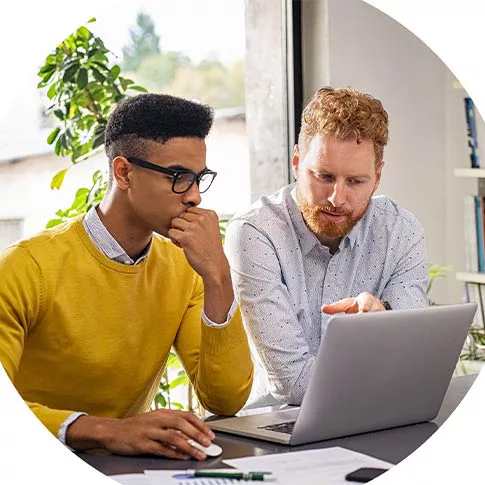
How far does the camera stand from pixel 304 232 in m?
2.24

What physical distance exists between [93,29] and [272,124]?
2.37 ft

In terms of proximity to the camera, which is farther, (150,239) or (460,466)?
(150,239)

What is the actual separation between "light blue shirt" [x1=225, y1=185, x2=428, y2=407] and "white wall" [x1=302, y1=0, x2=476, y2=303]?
43.6 inches

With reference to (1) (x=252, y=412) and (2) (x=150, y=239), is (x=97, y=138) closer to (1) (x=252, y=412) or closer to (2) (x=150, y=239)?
(2) (x=150, y=239)

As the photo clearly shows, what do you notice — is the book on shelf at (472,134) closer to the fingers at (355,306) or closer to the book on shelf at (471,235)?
the book on shelf at (471,235)

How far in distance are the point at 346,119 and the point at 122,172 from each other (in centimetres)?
55

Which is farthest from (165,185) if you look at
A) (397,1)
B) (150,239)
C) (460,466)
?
(460,466)

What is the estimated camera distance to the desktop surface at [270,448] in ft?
4.81

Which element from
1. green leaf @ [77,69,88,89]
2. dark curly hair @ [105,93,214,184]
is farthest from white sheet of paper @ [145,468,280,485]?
green leaf @ [77,69,88,89]

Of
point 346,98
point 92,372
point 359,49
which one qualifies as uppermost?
point 359,49

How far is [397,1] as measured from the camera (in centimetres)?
183

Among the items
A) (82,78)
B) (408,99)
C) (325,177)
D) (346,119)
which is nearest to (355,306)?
(325,177)

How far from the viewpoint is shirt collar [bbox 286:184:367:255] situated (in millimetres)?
2236

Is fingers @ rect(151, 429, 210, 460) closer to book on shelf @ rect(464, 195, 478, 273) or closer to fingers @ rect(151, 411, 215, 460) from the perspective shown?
fingers @ rect(151, 411, 215, 460)
